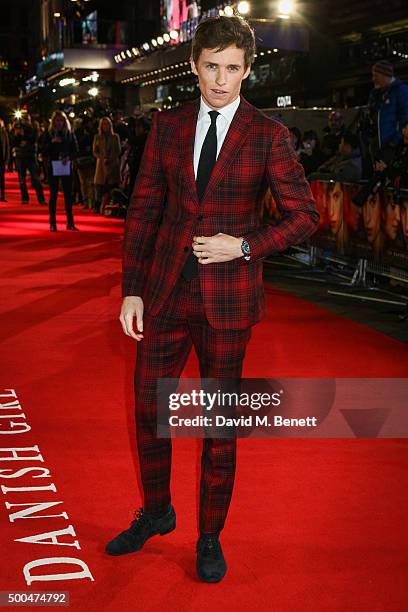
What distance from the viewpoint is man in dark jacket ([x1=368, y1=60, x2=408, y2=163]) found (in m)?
10.8

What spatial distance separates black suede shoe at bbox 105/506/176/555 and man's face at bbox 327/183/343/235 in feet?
25.2

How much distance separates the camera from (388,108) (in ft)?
35.7

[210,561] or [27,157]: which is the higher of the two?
[27,157]

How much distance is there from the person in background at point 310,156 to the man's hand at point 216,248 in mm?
10798

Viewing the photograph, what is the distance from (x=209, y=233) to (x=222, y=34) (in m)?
0.67

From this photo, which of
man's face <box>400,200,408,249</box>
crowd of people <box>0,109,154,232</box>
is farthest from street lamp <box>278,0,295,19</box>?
man's face <box>400,200,408,249</box>

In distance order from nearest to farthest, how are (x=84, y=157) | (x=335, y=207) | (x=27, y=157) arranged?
(x=335, y=207) < (x=84, y=157) < (x=27, y=157)

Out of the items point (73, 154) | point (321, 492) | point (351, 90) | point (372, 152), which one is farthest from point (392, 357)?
point (351, 90)

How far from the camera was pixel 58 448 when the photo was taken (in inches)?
216

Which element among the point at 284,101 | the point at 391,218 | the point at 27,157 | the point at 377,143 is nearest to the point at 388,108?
the point at 377,143

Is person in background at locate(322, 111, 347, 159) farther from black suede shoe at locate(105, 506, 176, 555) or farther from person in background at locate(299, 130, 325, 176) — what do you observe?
black suede shoe at locate(105, 506, 176, 555)

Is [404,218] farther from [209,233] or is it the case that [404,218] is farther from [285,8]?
[285,8]

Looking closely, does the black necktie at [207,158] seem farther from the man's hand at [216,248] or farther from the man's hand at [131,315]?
the man's hand at [131,315]

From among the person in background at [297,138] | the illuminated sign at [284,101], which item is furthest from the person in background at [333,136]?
the illuminated sign at [284,101]
